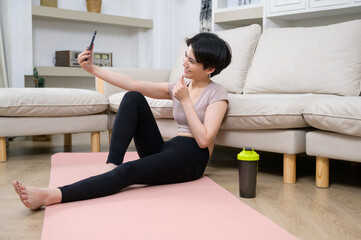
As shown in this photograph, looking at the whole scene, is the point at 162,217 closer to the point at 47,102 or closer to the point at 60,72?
the point at 47,102

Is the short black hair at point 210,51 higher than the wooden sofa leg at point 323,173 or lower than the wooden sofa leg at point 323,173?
higher

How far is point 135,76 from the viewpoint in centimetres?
310

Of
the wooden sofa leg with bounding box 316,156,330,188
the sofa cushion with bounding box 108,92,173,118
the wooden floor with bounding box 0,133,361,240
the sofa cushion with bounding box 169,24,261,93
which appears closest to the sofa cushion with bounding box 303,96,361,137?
the wooden sofa leg with bounding box 316,156,330,188

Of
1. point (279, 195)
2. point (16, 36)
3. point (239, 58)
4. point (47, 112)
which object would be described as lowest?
point (279, 195)

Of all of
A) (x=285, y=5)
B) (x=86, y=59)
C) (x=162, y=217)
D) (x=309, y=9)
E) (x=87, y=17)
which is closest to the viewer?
(x=162, y=217)

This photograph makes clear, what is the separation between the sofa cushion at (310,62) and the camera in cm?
239

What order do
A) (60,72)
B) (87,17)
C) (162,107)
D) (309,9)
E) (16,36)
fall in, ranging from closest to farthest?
(162,107), (309,9), (16,36), (60,72), (87,17)

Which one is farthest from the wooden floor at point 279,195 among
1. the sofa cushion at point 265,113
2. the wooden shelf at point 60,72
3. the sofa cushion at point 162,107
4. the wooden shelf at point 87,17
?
the wooden shelf at point 87,17

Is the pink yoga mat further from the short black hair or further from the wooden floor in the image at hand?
the short black hair

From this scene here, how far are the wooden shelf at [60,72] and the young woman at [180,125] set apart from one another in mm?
2162

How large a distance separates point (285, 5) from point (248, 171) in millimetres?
1832

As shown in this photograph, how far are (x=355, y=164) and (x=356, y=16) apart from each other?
1.16 meters

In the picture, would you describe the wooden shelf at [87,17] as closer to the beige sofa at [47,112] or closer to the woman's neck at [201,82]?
the beige sofa at [47,112]

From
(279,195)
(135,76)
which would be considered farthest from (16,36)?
(279,195)
